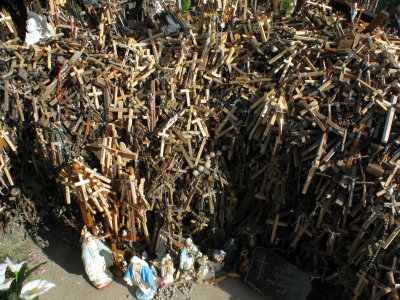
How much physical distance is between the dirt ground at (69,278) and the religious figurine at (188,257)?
256 mm

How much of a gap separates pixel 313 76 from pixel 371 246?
8.16ft

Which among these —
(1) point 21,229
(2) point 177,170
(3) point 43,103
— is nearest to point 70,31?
(3) point 43,103

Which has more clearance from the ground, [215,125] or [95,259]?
[215,125]

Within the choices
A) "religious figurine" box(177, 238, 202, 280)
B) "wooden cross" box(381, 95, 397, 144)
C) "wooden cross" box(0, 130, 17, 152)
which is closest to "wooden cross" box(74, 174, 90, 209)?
"wooden cross" box(0, 130, 17, 152)

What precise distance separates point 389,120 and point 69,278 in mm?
5136

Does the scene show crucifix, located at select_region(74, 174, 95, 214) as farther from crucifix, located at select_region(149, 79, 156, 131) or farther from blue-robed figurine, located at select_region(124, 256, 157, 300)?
crucifix, located at select_region(149, 79, 156, 131)

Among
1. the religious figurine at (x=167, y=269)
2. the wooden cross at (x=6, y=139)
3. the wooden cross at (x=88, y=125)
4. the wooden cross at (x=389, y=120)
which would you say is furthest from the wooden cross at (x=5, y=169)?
the wooden cross at (x=389, y=120)

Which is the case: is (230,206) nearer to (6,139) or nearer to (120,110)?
(120,110)

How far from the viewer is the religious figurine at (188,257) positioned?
581 cm

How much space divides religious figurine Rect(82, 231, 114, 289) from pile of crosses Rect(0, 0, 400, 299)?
0.24 m

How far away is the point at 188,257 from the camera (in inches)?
229

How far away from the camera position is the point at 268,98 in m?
5.50

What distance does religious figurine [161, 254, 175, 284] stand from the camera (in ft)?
19.0

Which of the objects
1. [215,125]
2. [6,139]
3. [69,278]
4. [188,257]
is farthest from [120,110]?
[69,278]
